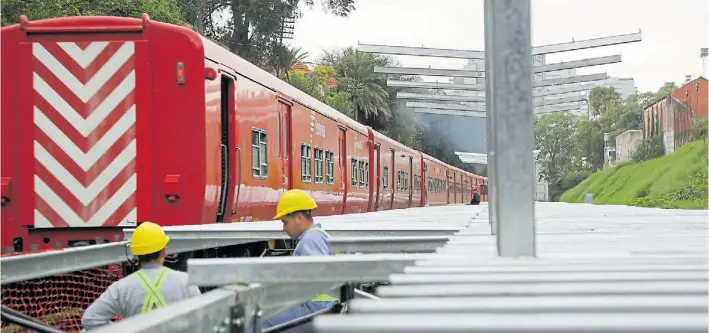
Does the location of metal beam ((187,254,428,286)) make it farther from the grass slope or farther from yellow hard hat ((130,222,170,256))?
the grass slope

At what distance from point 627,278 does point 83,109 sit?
7.42m

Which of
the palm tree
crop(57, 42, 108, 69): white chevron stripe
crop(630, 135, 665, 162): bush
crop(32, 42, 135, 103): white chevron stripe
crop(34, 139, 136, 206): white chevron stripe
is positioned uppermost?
the palm tree

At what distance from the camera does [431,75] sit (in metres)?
13.2

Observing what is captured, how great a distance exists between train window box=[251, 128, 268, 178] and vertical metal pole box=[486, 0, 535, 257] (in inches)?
300

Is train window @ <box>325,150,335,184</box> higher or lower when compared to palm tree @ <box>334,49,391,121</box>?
lower

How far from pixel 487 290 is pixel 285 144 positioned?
10.3 m

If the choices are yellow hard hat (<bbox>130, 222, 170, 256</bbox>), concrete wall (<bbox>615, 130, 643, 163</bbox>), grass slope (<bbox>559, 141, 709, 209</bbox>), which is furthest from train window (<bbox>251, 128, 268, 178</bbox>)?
concrete wall (<bbox>615, 130, 643, 163</bbox>)

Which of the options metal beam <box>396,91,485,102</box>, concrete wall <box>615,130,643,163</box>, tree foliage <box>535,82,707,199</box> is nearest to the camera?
metal beam <box>396,91,485,102</box>

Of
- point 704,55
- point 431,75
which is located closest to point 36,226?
point 431,75

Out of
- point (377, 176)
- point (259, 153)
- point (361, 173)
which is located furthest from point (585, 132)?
point (259, 153)

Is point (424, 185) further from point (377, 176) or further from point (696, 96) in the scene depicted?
point (696, 96)

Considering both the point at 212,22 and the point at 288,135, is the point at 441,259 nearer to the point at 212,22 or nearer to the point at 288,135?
the point at 288,135

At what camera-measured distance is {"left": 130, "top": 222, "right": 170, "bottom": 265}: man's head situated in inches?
206

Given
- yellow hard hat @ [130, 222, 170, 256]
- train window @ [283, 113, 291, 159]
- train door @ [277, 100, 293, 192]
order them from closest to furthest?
yellow hard hat @ [130, 222, 170, 256] < train door @ [277, 100, 293, 192] < train window @ [283, 113, 291, 159]
